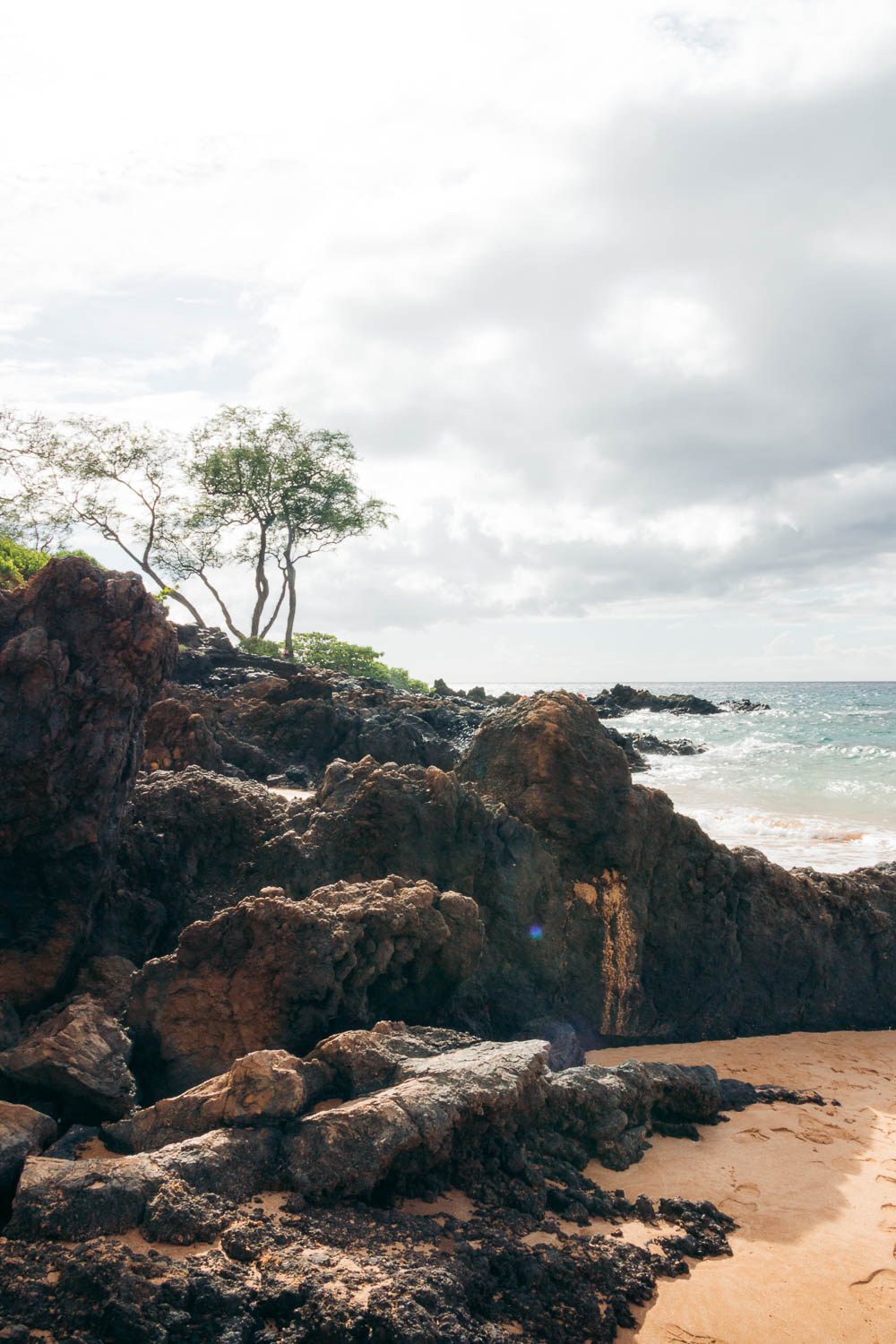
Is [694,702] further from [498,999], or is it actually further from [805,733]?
[498,999]

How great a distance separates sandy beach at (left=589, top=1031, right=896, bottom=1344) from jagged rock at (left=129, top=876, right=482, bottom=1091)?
1512mm

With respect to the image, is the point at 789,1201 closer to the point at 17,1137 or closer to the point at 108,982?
the point at 17,1137

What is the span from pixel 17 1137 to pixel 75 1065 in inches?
27.5

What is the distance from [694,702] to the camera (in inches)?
2148

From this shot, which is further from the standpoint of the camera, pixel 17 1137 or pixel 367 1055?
pixel 367 1055

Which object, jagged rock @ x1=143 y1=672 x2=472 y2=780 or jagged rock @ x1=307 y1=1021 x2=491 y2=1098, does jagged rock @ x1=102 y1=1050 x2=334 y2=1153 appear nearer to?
jagged rock @ x1=307 y1=1021 x2=491 y2=1098

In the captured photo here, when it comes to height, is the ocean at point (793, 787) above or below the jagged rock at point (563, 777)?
below

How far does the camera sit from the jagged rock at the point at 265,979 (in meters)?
4.19

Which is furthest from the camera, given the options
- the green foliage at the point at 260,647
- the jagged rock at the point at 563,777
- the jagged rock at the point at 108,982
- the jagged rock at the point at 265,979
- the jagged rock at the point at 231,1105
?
the green foliage at the point at 260,647

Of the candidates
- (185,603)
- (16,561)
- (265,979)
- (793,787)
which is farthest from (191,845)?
(185,603)

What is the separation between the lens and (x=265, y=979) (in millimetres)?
4230

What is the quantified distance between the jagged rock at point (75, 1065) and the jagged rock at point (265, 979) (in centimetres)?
29

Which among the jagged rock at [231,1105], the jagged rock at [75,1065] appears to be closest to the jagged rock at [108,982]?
the jagged rock at [75,1065]

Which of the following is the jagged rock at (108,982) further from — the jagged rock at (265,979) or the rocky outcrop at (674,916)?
the rocky outcrop at (674,916)
